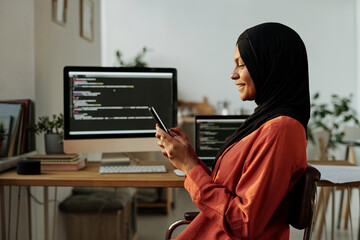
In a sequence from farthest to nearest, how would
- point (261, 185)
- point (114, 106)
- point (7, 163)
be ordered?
point (114, 106)
point (7, 163)
point (261, 185)

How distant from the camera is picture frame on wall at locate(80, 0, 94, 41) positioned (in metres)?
3.13

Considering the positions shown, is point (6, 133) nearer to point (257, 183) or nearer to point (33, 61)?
point (33, 61)

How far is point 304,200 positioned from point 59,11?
7.01 feet

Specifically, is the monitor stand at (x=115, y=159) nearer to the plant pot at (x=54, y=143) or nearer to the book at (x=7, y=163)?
the plant pot at (x=54, y=143)

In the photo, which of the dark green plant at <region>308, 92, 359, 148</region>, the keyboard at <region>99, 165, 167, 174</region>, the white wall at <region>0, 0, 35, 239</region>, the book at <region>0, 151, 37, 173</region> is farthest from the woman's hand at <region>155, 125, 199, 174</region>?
the dark green plant at <region>308, 92, 359, 148</region>

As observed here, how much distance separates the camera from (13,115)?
6.41ft

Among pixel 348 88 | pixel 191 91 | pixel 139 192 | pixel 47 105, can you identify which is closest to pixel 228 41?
pixel 191 91

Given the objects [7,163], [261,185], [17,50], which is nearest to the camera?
[261,185]

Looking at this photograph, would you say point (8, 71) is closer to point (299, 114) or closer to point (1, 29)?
point (1, 29)

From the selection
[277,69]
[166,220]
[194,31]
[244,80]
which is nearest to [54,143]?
[244,80]

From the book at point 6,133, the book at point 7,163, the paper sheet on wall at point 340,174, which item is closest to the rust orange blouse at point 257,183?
the paper sheet on wall at point 340,174

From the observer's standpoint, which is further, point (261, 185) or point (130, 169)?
point (130, 169)

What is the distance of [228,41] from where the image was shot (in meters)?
6.41

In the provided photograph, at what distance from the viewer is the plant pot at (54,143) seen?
199cm
